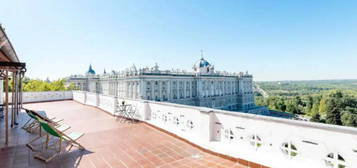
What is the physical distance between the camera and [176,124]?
5168 millimetres

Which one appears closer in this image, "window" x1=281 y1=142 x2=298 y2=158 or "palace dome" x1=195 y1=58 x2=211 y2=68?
"window" x1=281 y1=142 x2=298 y2=158

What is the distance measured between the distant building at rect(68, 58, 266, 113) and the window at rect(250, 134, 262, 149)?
127ft

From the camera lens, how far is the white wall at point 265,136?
7.51ft

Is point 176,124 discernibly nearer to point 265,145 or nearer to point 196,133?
point 196,133

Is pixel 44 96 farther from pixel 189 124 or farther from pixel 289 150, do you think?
pixel 289 150

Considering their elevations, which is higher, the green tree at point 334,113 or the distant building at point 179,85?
the distant building at point 179,85

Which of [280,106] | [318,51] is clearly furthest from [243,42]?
[280,106]

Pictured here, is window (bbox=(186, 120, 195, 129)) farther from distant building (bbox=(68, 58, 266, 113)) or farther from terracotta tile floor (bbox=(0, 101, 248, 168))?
distant building (bbox=(68, 58, 266, 113))

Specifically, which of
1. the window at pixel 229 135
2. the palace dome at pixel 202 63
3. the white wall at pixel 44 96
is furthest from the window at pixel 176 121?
the palace dome at pixel 202 63

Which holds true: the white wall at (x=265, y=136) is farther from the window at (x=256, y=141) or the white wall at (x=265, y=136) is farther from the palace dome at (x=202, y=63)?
the palace dome at (x=202, y=63)

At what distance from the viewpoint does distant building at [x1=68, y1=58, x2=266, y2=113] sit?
1796 inches

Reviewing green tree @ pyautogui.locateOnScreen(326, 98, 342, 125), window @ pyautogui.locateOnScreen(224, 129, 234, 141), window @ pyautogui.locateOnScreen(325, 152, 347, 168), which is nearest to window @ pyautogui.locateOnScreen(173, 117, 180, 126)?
window @ pyautogui.locateOnScreen(224, 129, 234, 141)

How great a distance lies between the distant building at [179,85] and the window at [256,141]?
127 ft

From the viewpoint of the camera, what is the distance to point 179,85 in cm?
5212
